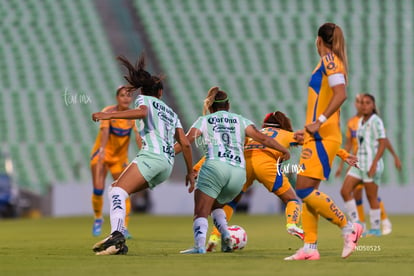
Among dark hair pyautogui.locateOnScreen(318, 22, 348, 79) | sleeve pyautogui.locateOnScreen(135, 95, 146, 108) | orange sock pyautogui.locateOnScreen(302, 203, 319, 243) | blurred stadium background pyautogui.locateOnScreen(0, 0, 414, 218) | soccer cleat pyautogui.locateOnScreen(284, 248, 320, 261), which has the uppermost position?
blurred stadium background pyautogui.locateOnScreen(0, 0, 414, 218)

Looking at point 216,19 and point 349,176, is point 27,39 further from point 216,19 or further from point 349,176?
point 349,176

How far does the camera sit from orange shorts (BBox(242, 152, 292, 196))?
33.0ft

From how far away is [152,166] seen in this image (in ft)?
28.5

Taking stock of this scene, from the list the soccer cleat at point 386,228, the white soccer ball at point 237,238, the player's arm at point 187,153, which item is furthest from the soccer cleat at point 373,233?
the player's arm at point 187,153

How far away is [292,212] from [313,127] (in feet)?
8.41

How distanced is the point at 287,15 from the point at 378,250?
19.9m

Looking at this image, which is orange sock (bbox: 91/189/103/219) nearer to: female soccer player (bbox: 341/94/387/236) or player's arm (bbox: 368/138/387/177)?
female soccer player (bbox: 341/94/387/236)

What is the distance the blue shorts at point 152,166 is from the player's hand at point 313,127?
5.64 ft

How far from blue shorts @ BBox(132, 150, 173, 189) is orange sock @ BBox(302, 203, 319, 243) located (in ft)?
4.80

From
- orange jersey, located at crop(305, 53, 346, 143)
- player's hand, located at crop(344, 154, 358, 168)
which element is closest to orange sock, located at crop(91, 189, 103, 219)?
player's hand, located at crop(344, 154, 358, 168)

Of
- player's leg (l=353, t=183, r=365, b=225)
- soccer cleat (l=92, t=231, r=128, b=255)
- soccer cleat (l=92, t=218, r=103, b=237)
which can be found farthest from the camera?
player's leg (l=353, t=183, r=365, b=225)

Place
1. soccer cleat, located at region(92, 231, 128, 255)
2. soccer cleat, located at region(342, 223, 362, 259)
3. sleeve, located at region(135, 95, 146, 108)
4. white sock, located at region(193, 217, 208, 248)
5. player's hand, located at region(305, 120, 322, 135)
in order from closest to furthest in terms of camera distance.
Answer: player's hand, located at region(305, 120, 322, 135), soccer cleat, located at region(342, 223, 362, 259), soccer cleat, located at region(92, 231, 128, 255), sleeve, located at region(135, 95, 146, 108), white sock, located at region(193, 217, 208, 248)

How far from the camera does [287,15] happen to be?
28812mm

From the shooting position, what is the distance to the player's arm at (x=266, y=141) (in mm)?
8617
